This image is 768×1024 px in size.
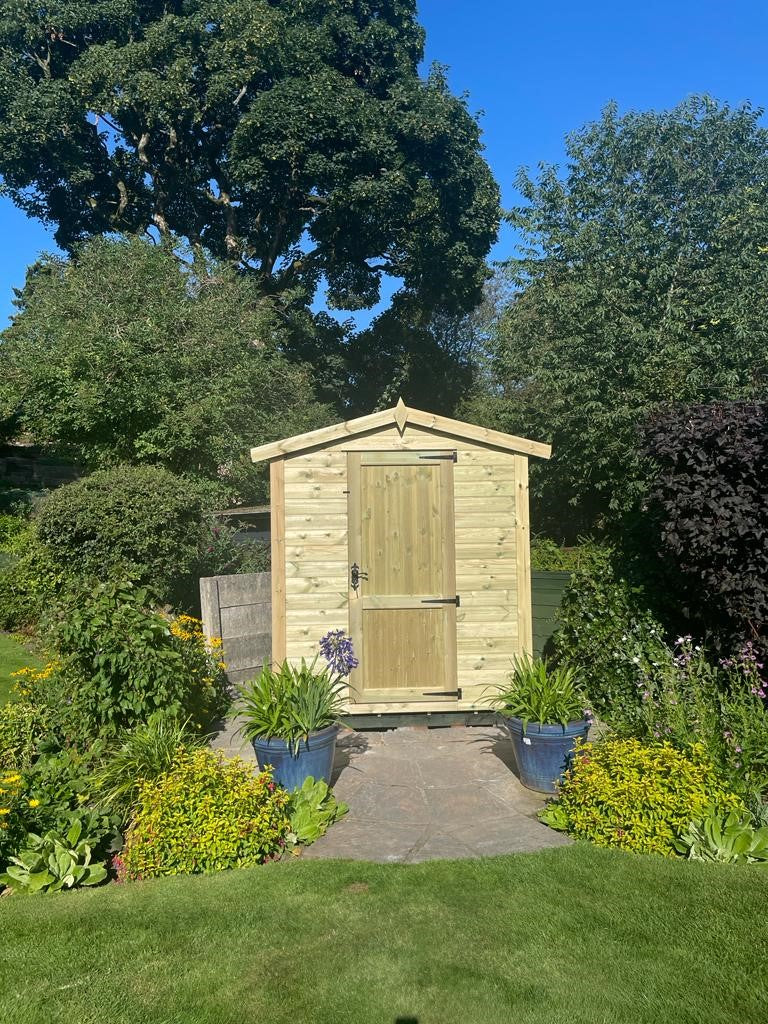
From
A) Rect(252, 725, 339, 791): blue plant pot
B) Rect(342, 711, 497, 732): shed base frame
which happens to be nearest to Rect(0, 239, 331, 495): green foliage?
Rect(342, 711, 497, 732): shed base frame

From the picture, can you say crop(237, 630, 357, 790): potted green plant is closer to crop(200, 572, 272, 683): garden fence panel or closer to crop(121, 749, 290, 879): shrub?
crop(121, 749, 290, 879): shrub

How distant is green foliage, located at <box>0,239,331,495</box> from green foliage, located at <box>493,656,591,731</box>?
4222 millimetres

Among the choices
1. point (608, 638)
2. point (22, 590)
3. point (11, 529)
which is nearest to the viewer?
point (608, 638)

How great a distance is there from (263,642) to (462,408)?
1678 cm

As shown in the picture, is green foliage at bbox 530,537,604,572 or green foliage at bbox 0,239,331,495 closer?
green foliage at bbox 530,537,604,572

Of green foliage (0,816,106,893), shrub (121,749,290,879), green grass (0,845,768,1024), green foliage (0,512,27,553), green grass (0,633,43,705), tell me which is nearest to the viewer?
green grass (0,845,768,1024)

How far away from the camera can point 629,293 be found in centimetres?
1327

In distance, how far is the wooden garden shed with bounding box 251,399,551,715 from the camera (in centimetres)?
662

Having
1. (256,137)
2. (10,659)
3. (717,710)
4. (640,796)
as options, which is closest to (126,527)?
(10,659)

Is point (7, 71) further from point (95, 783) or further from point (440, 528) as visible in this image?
point (95, 783)

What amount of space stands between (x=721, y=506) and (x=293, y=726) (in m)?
3.12

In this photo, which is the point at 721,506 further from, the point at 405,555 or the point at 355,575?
the point at 355,575

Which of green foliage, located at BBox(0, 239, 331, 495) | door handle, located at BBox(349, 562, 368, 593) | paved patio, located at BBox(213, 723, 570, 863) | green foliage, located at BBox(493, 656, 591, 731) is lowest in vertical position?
paved patio, located at BBox(213, 723, 570, 863)

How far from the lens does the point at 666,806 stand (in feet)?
12.8
